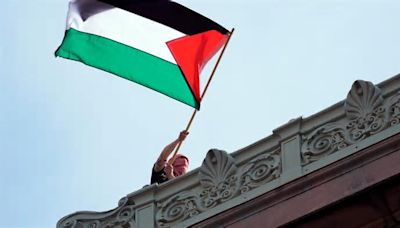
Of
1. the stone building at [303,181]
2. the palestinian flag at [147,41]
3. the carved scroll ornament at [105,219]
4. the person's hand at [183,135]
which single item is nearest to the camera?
the stone building at [303,181]

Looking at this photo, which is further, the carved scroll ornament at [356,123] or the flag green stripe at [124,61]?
the flag green stripe at [124,61]

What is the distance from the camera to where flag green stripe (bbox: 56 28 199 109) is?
95.5 feet

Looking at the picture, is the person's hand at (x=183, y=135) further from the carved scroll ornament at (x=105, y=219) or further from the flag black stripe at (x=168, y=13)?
the flag black stripe at (x=168, y=13)

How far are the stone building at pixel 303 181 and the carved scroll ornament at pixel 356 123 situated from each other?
0.01 meters

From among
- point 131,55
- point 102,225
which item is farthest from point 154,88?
point 102,225

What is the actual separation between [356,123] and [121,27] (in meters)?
7.45

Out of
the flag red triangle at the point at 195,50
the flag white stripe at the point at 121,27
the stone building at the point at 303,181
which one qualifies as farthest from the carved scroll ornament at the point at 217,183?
the flag white stripe at the point at 121,27

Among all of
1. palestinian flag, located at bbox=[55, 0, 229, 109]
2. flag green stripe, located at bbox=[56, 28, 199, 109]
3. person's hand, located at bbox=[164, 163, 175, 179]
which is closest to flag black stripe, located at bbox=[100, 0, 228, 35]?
palestinian flag, located at bbox=[55, 0, 229, 109]

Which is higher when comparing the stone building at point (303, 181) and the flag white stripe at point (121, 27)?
the flag white stripe at point (121, 27)

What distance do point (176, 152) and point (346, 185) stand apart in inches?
179

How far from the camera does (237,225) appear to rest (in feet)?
78.8

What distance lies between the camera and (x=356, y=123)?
78.6 feet

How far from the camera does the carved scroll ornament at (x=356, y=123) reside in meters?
23.7

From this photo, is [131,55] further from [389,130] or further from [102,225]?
[389,130]
